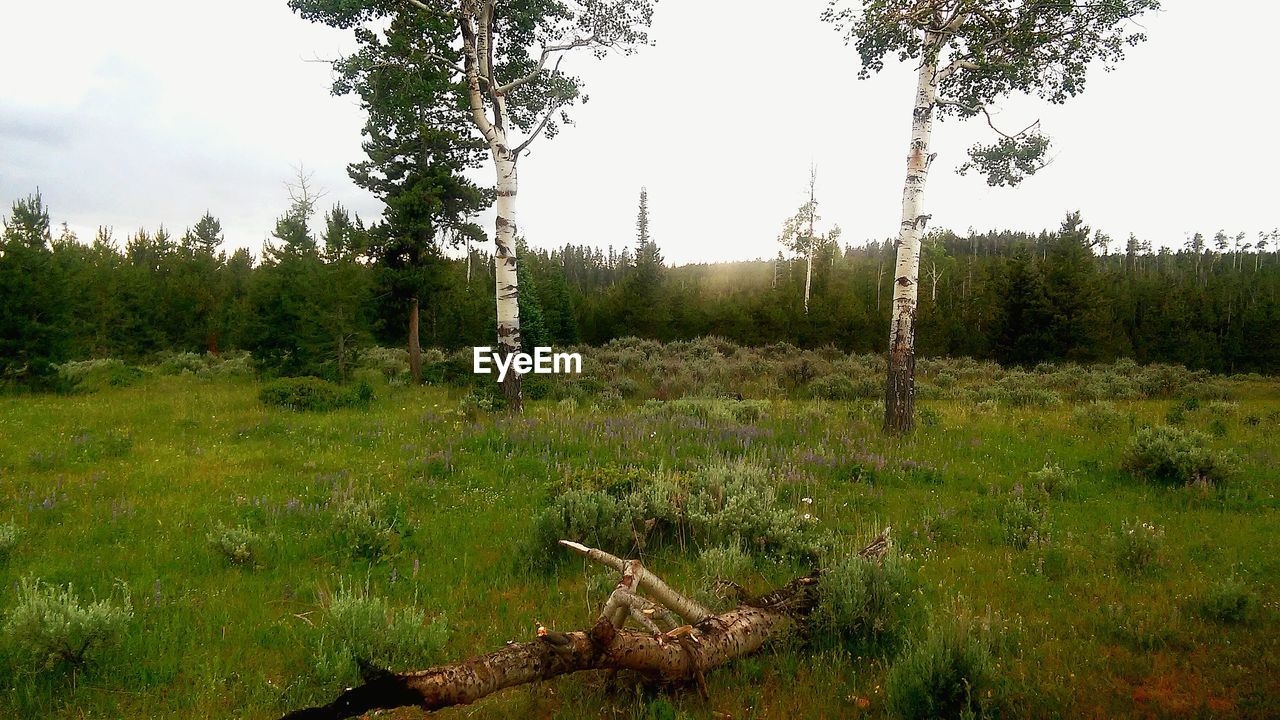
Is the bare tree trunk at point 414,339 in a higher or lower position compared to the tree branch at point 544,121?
lower

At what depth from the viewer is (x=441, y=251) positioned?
20.2m

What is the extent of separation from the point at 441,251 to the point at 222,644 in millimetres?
18018

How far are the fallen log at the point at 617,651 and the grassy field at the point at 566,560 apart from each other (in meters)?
0.20

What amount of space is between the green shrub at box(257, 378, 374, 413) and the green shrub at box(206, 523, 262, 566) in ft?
28.1

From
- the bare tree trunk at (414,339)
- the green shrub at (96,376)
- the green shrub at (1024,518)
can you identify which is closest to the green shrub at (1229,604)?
the green shrub at (1024,518)

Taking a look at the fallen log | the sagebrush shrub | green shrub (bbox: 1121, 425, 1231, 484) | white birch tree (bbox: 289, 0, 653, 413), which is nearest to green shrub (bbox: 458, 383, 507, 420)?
white birch tree (bbox: 289, 0, 653, 413)

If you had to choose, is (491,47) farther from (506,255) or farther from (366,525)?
(366,525)

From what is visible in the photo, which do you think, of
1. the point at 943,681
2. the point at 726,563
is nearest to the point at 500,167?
the point at 726,563

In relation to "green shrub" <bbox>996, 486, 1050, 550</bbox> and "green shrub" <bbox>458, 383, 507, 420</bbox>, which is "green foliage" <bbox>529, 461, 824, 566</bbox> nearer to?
"green shrub" <bbox>996, 486, 1050, 550</bbox>

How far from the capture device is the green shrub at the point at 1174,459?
7127 mm

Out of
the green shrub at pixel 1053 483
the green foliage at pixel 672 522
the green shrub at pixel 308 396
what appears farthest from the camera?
the green shrub at pixel 308 396

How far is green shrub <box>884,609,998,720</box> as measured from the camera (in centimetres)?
289

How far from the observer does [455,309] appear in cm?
3000

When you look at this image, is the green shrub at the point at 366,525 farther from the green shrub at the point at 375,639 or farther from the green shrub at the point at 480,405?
the green shrub at the point at 480,405
